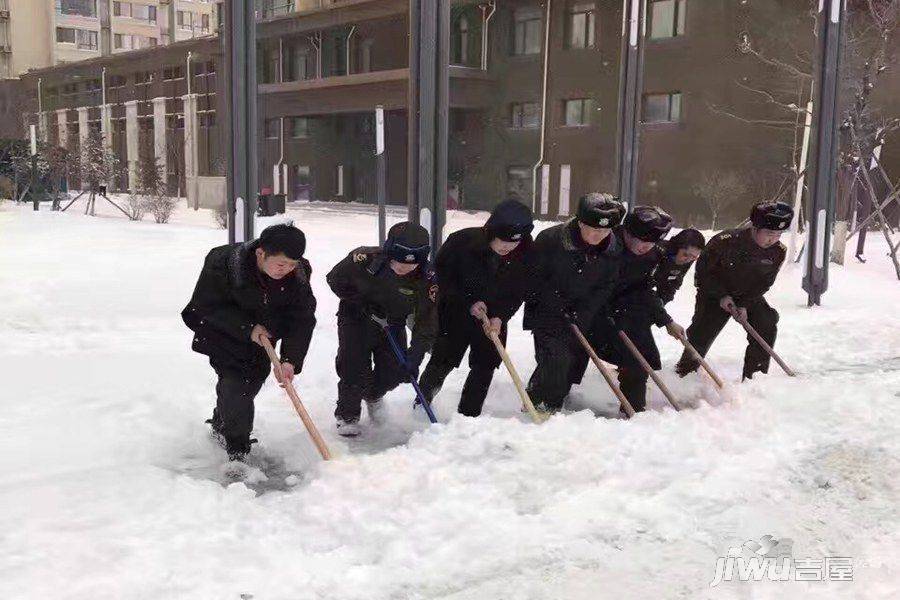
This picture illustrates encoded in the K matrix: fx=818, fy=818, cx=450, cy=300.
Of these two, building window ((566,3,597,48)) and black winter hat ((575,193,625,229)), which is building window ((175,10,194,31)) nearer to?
building window ((566,3,597,48))

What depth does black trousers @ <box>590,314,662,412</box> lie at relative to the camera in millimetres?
5418

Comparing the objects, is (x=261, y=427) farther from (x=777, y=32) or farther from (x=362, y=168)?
(x=362, y=168)

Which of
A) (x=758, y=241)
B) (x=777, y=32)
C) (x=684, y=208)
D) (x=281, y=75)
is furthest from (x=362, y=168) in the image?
(x=758, y=241)

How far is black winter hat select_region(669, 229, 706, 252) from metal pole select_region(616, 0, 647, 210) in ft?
13.2

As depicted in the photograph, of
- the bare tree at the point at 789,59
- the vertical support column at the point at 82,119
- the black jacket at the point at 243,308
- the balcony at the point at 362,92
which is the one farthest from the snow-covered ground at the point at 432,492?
the vertical support column at the point at 82,119

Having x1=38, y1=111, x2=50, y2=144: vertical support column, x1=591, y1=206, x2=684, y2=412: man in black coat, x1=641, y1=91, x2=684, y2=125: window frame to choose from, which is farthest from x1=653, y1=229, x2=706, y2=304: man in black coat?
x1=38, y1=111, x2=50, y2=144: vertical support column

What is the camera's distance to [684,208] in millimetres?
18953

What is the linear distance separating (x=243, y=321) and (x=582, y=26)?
1803cm

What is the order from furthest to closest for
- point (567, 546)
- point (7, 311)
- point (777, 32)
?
point (777, 32), point (7, 311), point (567, 546)

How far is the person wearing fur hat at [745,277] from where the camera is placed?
573 centimetres

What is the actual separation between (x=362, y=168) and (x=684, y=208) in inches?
431

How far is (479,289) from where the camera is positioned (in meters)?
4.94

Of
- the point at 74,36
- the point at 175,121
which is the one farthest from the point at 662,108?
the point at 74,36

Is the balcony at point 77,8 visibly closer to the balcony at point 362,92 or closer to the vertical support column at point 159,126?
the vertical support column at point 159,126
